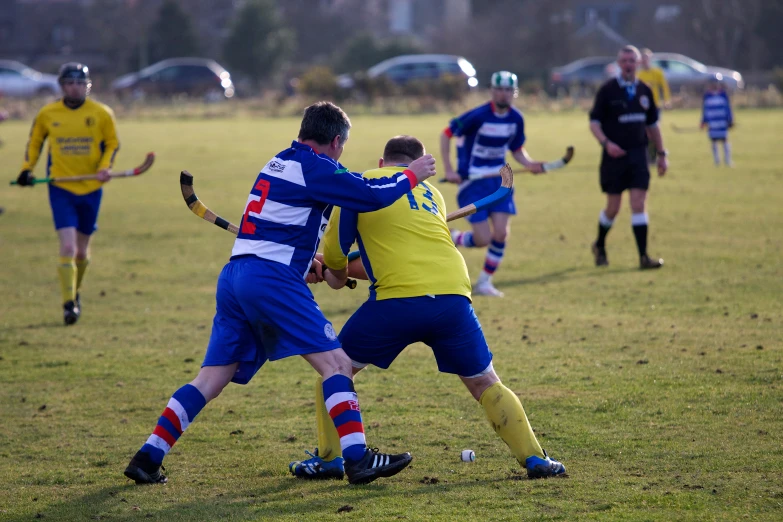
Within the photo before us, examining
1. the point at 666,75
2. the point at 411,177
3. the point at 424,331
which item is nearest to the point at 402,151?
the point at 411,177

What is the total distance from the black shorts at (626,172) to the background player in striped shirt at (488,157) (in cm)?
124

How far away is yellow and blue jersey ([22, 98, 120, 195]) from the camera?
9.49 metres

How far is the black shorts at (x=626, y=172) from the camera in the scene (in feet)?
37.2

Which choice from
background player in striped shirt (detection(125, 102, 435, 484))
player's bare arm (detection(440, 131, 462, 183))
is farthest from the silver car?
background player in striped shirt (detection(125, 102, 435, 484))

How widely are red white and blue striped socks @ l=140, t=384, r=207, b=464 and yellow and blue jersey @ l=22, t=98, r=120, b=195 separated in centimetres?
491

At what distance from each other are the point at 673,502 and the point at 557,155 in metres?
19.4

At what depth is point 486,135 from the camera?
34.6ft

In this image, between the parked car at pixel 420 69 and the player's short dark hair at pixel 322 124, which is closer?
the player's short dark hair at pixel 322 124

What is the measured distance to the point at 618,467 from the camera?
5.27 meters

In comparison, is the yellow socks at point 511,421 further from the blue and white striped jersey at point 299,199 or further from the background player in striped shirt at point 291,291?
the blue and white striped jersey at point 299,199

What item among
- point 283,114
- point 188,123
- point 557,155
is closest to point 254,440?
point 557,155

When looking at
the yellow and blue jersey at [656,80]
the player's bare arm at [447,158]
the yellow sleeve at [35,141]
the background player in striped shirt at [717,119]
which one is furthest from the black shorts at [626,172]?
the background player in striped shirt at [717,119]

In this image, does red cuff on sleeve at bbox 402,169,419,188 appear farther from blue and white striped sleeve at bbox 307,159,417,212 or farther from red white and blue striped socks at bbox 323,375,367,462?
red white and blue striped socks at bbox 323,375,367,462

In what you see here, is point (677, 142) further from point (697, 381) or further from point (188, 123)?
point (697, 381)
